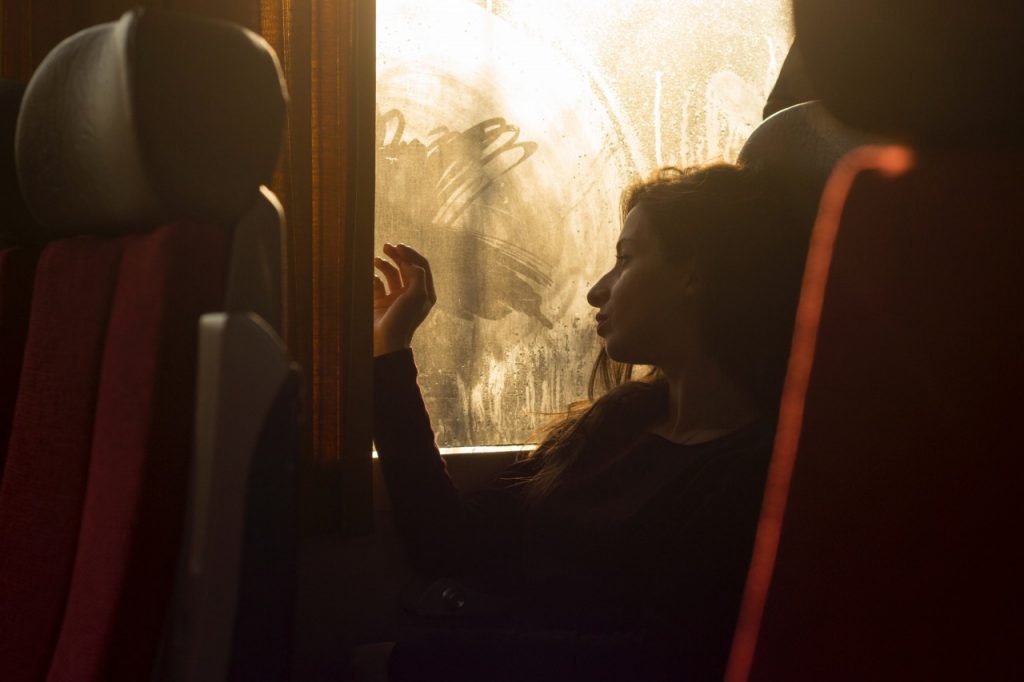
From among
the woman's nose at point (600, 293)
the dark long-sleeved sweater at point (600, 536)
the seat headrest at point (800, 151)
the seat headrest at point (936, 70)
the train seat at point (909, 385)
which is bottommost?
the dark long-sleeved sweater at point (600, 536)

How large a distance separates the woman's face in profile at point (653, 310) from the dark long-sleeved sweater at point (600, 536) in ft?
0.40

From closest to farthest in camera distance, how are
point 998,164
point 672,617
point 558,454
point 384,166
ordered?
point 998,164 → point 672,617 → point 558,454 → point 384,166

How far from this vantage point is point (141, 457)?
1.96 ft

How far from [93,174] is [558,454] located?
803mm

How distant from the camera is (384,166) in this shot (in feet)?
5.16

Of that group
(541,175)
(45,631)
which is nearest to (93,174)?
(45,631)

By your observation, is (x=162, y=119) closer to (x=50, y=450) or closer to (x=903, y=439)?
(x=50, y=450)

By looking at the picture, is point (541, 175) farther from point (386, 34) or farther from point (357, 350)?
point (357, 350)

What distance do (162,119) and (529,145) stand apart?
112 centimetres

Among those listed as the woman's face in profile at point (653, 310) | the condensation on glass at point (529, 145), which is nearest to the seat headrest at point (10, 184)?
the woman's face in profile at point (653, 310)

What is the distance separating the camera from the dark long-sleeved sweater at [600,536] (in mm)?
899

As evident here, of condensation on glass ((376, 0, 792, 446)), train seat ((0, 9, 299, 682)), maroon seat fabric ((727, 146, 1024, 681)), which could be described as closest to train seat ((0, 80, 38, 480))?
train seat ((0, 9, 299, 682))

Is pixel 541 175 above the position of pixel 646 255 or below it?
above

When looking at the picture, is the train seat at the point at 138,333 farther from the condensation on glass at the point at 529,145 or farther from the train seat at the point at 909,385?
the condensation on glass at the point at 529,145
